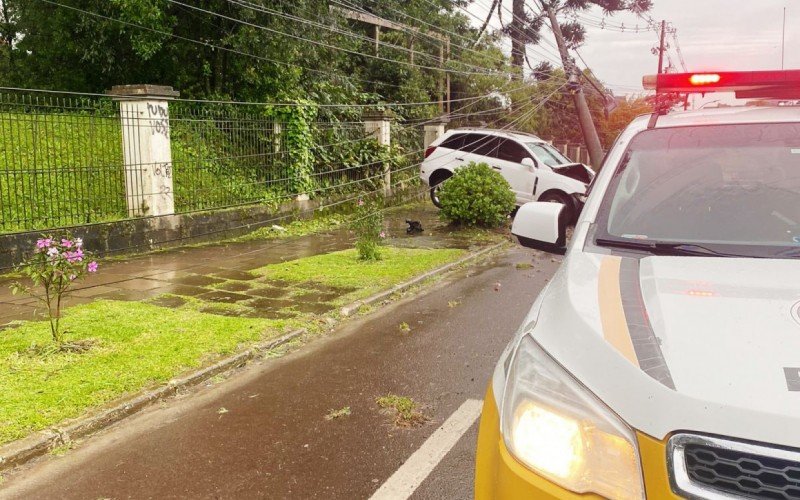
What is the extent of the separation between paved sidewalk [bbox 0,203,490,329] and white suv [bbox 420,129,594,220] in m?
3.57

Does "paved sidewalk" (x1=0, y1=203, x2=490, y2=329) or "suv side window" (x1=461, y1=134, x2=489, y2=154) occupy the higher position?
"suv side window" (x1=461, y1=134, x2=489, y2=154)

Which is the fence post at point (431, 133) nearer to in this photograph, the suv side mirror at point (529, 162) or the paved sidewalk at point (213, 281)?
the suv side mirror at point (529, 162)

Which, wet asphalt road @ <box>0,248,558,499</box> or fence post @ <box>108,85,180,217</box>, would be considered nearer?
wet asphalt road @ <box>0,248,558,499</box>

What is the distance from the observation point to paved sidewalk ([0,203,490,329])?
23.9ft

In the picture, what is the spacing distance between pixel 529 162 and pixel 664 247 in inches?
517

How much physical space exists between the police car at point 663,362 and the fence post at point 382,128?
49.5ft

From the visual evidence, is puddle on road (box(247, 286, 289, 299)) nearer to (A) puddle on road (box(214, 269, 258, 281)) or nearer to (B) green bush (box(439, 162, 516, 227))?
(A) puddle on road (box(214, 269, 258, 281))

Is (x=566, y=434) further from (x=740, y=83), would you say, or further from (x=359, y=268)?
(x=359, y=268)

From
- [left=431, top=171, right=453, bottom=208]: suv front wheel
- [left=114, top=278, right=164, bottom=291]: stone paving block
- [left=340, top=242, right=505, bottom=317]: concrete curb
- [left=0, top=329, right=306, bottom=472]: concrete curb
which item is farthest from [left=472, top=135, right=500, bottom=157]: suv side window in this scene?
[left=0, top=329, right=306, bottom=472]: concrete curb

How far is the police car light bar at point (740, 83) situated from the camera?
11.9 feet

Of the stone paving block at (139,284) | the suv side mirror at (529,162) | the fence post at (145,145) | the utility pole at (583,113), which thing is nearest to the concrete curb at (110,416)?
the stone paving block at (139,284)

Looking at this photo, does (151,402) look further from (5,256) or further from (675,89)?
(5,256)

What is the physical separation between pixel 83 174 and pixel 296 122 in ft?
16.4

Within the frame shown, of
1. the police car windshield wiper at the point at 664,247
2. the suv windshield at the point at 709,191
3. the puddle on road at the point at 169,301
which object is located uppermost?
the suv windshield at the point at 709,191
